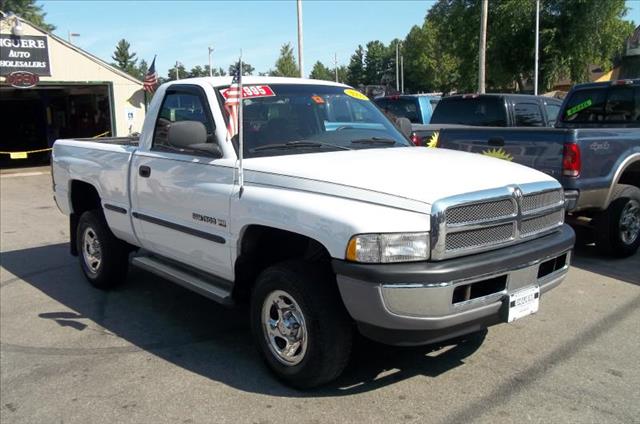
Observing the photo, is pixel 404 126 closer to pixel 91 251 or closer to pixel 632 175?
pixel 91 251

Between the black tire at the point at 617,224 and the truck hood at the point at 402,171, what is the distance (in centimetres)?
308

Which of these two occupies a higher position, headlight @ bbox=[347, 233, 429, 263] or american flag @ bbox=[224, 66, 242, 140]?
american flag @ bbox=[224, 66, 242, 140]

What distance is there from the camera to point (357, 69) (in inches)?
4968

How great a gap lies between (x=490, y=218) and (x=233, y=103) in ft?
6.06

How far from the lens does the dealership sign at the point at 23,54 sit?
18.5 metres

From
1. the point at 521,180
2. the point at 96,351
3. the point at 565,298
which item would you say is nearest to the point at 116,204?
the point at 96,351

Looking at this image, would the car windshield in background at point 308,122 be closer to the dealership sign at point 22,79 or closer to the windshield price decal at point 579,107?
the windshield price decal at point 579,107

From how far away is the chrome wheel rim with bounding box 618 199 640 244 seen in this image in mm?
6703

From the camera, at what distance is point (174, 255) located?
4.81 meters

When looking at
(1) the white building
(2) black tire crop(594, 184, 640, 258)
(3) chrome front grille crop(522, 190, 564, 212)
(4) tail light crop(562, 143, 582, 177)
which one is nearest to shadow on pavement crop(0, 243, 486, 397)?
(3) chrome front grille crop(522, 190, 564, 212)

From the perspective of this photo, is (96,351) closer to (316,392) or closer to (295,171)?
(316,392)

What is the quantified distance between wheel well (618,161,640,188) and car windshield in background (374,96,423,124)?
5.99 meters

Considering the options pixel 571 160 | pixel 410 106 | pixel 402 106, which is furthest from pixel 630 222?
pixel 402 106

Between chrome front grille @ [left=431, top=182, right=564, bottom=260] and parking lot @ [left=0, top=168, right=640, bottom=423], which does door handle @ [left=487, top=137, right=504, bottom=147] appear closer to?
parking lot @ [left=0, top=168, right=640, bottom=423]
